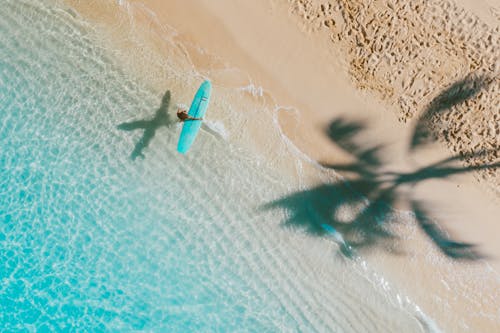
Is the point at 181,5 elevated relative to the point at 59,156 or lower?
elevated

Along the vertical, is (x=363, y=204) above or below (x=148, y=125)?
above

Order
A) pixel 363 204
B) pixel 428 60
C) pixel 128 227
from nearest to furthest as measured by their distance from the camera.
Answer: pixel 428 60 → pixel 363 204 → pixel 128 227

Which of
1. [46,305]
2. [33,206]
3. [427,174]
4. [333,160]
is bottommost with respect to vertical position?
[46,305]

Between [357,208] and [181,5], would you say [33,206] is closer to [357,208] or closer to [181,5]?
[181,5]

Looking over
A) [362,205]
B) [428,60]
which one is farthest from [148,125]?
[428,60]

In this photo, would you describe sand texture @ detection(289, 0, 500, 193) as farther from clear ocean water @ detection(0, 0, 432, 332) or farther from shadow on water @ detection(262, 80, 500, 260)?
clear ocean water @ detection(0, 0, 432, 332)

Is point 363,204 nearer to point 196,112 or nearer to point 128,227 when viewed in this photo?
point 196,112

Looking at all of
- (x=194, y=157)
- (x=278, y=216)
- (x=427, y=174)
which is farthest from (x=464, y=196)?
(x=194, y=157)

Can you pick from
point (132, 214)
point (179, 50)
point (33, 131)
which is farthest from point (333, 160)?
point (33, 131)
